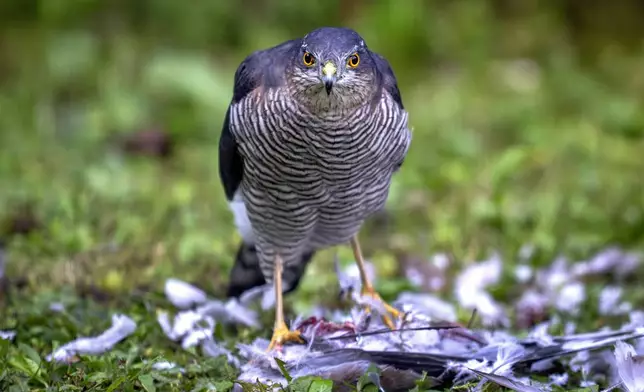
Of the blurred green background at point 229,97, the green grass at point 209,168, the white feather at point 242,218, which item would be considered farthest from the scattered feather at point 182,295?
the blurred green background at point 229,97

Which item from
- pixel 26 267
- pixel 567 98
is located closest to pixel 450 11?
pixel 567 98

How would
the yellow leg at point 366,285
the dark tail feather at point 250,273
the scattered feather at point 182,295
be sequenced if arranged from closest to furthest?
the yellow leg at point 366,285, the scattered feather at point 182,295, the dark tail feather at point 250,273

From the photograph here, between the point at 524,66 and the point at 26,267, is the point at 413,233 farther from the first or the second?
the point at 524,66

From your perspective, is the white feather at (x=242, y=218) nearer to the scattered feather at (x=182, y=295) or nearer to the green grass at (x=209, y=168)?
the scattered feather at (x=182, y=295)

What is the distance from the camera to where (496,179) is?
5.78 meters

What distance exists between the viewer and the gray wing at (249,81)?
11.9 ft

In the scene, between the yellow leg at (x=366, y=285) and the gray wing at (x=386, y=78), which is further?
the yellow leg at (x=366, y=285)

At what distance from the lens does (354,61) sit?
3434 millimetres

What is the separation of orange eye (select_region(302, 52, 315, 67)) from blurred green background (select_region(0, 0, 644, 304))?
1818mm

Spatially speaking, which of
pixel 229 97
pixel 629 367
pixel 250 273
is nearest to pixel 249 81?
pixel 250 273

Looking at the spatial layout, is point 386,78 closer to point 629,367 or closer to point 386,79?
Result: point 386,79

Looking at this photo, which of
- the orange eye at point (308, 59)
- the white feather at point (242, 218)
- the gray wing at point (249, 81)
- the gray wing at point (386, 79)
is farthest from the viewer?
the white feather at point (242, 218)

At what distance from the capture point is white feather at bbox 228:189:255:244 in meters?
4.17

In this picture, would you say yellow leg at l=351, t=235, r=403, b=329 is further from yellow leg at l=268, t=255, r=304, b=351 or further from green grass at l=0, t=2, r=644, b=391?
green grass at l=0, t=2, r=644, b=391
